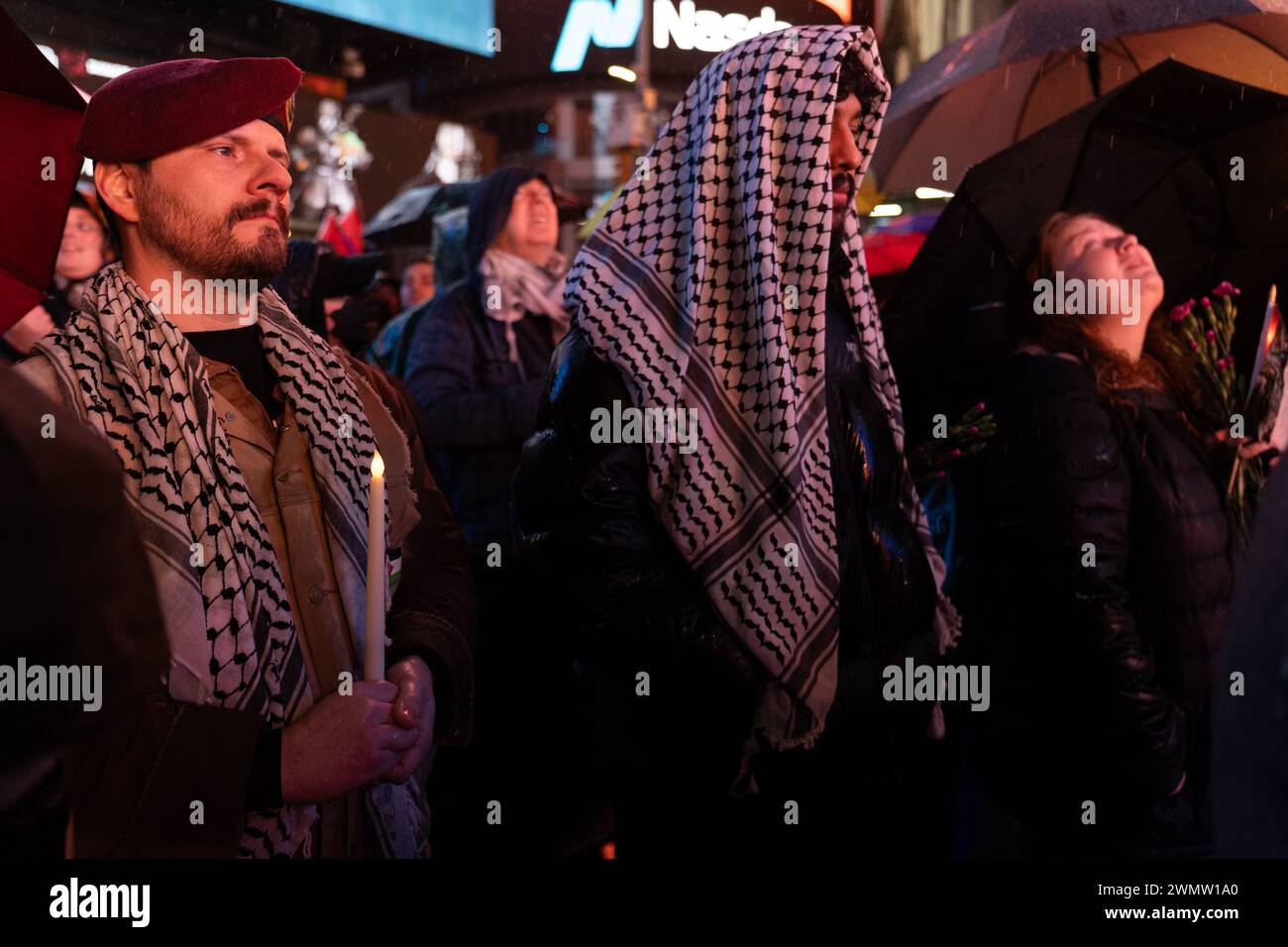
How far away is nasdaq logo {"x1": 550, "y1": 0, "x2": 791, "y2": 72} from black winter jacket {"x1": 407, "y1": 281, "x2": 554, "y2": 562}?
7.30ft

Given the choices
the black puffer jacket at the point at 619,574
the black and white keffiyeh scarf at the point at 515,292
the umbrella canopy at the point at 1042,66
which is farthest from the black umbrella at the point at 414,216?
the black puffer jacket at the point at 619,574

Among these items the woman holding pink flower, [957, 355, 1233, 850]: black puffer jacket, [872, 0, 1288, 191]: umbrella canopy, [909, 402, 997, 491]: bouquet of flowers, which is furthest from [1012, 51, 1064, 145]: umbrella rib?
[909, 402, 997, 491]: bouquet of flowers

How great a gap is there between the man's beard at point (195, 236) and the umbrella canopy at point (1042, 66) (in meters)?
2.68

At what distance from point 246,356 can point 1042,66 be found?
3150 millimetres

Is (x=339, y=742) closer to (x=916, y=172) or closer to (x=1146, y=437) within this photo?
(x=1146, y=437)

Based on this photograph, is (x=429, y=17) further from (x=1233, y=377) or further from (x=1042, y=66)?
(x=1233, y=377)

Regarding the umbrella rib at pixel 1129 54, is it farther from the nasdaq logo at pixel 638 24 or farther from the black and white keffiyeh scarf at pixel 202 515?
the black and white keffiyeh scarf at pixel 202 515

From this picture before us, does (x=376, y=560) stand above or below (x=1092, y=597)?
above

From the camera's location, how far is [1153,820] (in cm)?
278

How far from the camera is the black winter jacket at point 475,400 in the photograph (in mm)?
4062

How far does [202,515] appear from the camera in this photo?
1.72 m

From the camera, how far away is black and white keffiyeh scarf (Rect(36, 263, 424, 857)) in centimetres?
169

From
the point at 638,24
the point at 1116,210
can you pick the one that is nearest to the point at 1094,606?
the point at 1116,210
